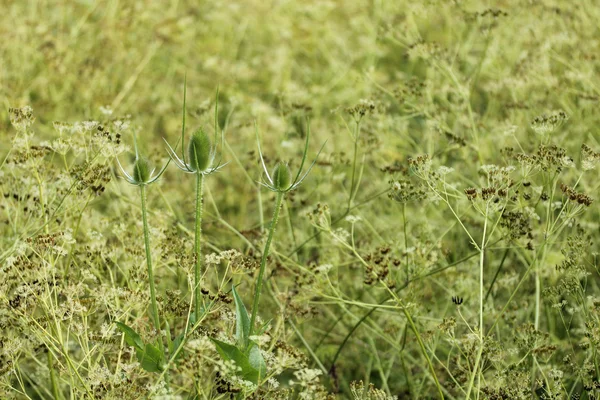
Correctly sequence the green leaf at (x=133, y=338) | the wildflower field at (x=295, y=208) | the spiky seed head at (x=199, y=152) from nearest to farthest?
the spiky seed head at (x=199, y=152) < the green leaf at (x=133, y=338) < the wildflower field at (x=295, y=208)

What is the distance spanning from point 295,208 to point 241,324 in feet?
6.35

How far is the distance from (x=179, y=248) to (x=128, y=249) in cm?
20

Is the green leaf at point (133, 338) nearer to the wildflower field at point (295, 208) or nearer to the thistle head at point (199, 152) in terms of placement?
the wildflower field at point (295, 208)

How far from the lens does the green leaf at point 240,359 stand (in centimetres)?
163

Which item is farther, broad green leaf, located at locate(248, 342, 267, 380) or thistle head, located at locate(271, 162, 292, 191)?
broad green leaf, located at locate(248, 342, 267, 380)

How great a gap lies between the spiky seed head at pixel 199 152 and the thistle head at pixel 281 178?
15cm

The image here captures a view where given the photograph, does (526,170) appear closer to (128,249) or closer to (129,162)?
(128,249)

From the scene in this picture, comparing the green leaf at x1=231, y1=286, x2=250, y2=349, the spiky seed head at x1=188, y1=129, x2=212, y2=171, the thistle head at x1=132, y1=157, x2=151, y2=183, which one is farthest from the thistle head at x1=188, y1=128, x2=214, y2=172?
the green leaf at x1=231, y1=286, x2=250, y2=349

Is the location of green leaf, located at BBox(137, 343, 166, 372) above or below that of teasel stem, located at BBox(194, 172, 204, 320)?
below

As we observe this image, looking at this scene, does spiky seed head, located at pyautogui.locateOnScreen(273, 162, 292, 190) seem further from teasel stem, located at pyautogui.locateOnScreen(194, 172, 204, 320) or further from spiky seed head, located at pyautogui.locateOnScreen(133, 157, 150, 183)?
spiky seed head, located at pyautogui.locateOnScreen(133, 157, 150, 183)

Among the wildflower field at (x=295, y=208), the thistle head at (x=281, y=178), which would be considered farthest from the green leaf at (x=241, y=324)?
the thistle head at (x=281, y=178)

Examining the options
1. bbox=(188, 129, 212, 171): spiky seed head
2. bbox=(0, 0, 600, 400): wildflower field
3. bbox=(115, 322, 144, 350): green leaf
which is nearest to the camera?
bbox=(188, 129, 212, 171): spiky seed head

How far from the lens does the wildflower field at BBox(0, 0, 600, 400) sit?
1.83m

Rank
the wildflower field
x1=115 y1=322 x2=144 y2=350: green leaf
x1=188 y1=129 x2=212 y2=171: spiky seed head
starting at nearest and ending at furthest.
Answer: x1=188 y1=129 x2=212 y2=171: spiky seed head → x1=115 y1=322 x2=144 y2=350: green leaf → the wildflower field
